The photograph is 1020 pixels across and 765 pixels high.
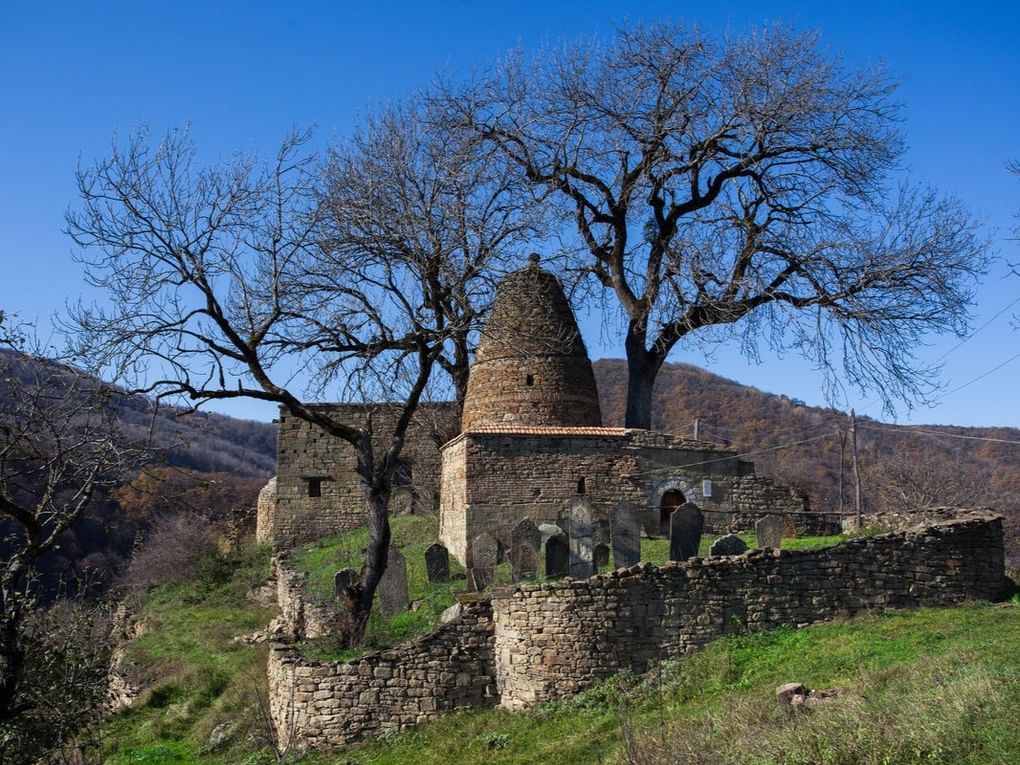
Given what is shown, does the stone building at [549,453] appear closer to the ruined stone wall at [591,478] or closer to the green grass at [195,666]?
the ruined stone wall at [591,478]

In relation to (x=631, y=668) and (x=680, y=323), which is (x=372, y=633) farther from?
(x=680, y=323)

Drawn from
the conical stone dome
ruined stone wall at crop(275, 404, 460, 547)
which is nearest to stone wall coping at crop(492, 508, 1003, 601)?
the conical stone dome

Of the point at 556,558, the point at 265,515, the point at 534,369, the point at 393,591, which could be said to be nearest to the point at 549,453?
the point at 534,369

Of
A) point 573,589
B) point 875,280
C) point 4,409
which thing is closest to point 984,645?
point 573,589

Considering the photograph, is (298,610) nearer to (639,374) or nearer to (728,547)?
(728,547)

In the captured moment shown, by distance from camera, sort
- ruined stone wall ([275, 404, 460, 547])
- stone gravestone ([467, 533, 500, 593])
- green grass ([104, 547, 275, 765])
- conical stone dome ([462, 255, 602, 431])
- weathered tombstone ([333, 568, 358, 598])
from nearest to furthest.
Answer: green grass ([104, 547, 275, 765]) → stone gravestone ([467, 533, 500, 593]) → weathered tombstone ([333, 568, 358, 598]) → conical stone dome ([462, 255, 602, 431]) → ruined stone wall ([275, 404, 460, 547])

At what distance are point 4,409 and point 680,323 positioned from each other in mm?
12900

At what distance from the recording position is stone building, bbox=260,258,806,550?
1695 centimetres

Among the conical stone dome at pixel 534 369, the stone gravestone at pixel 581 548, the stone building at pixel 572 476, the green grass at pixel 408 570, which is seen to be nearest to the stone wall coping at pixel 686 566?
the green grass at pixel 408 570

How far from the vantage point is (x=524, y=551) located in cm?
1268

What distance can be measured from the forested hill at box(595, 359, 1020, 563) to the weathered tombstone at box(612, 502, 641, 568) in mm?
16714

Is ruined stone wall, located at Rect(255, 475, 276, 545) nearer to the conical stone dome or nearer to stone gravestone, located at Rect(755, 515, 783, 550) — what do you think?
the conical stone dome

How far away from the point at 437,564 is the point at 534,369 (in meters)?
5.81

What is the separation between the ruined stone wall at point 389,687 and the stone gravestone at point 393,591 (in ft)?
6.80
